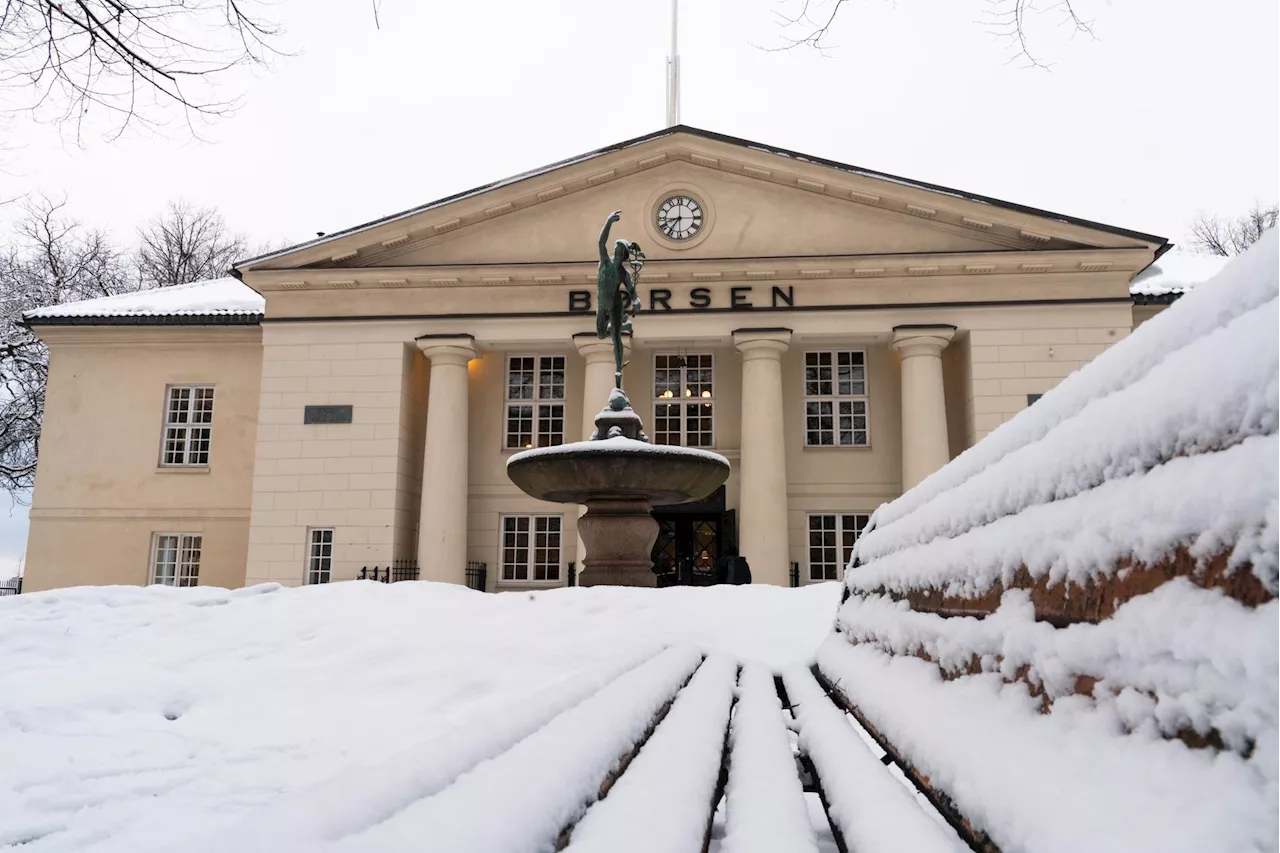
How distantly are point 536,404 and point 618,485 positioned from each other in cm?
1233

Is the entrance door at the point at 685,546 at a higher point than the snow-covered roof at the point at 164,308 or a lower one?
lower

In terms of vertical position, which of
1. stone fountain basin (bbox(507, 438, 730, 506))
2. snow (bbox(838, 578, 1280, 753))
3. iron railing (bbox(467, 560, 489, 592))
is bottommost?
iron railing (bbox(467, 560, 489, 592))

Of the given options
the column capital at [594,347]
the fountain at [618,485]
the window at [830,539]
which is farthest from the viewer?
the window at [830,539]

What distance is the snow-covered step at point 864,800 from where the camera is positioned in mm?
1080

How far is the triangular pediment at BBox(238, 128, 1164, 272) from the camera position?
20.7 m

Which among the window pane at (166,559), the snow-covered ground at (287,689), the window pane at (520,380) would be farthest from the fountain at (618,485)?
the window pane at (166,559)

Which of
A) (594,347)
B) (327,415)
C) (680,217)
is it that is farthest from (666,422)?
(327,415)

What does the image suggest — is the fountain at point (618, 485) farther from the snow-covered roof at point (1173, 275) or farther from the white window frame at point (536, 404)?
the snow-covered roof at point (1173, 275)

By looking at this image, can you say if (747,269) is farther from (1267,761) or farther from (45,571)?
(1267,761)

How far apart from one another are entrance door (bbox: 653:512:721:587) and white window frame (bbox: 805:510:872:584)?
7.22 feet

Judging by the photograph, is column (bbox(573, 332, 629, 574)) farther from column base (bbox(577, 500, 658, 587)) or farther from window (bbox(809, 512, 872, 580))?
column base (bbox(577, 500, 658, 587))

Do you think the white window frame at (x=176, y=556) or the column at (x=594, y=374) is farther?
the white window frame at (x=176, y=556)

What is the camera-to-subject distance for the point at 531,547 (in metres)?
21.6

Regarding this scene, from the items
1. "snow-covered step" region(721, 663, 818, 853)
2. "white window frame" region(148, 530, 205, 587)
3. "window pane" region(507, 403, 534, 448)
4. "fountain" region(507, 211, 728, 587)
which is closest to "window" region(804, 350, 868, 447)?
"window pane" region(507, 403, 534, 448)
